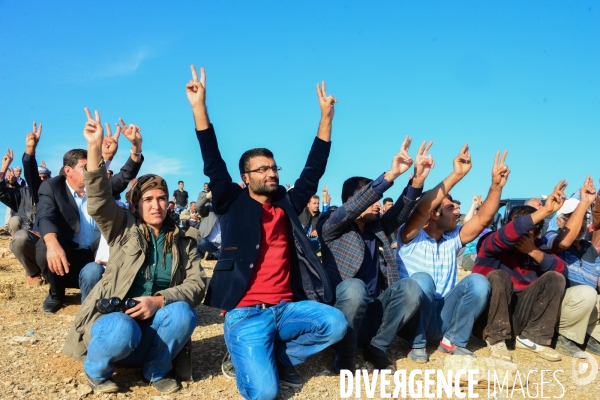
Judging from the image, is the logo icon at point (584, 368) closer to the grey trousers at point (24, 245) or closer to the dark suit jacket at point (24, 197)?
the grey trousers at point (24, 245)

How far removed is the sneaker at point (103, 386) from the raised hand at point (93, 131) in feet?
5.16

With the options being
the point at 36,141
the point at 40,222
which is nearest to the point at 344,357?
the point at 40,222

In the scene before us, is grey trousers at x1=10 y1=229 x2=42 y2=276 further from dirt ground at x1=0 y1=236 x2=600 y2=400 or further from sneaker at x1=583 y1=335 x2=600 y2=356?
sneaker at x1=583 y1=335 x2=600 y2=356

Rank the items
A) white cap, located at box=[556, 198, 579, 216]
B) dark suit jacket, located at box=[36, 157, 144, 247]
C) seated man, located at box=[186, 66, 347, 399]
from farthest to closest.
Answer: white cap, located at box=[556, 198, 579, 216] → dark suit jacket, located at box=[36, 157, 144, 247] → seated man, located at box=[186, 66, 347, 399]

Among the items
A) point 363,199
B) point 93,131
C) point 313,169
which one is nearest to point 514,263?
point 363,199

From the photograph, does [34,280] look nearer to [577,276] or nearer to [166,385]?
[166,385]

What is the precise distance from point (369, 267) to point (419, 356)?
0.87 metres

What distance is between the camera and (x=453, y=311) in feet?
16.3

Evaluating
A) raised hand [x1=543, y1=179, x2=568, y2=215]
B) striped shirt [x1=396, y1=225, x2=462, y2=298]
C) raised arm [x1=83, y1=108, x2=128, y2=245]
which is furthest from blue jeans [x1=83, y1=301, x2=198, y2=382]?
raised hand [x1=543, y1=179, x2=568, y2=215]

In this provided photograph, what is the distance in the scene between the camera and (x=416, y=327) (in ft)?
15.5

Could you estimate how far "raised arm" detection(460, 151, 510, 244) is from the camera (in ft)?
16.6

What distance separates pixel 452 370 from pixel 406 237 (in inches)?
53.1

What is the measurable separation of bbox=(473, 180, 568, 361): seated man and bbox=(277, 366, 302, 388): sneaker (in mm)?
1986

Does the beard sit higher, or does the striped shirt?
the beard
